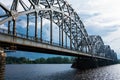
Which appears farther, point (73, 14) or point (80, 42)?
point (80, 42)

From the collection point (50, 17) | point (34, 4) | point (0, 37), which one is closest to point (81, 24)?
point (50, 17)

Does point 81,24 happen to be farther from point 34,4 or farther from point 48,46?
point 34,4

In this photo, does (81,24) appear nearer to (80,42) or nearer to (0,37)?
(80,42)

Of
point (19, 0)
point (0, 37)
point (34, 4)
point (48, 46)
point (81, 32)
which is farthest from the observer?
point (81, 32)

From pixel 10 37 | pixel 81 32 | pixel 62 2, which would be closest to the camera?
pixel 10 37

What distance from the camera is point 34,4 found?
57.4 m

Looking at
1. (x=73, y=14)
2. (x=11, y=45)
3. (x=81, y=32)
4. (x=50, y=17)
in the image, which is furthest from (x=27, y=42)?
(x=81, y=32)

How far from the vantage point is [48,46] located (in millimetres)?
65250

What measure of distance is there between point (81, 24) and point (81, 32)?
3.93 metres

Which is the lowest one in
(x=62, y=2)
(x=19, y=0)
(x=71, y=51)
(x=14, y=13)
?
(x=71, y=51)

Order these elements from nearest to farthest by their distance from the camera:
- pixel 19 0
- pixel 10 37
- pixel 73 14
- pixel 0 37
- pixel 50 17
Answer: pixel 0 37 < pixel 10 37 < pixel 19 0 < pixel 50 17 < pixel 73 14

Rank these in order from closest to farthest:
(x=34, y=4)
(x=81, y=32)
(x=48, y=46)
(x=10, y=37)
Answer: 1. (x=10, y=37)
2. (x=34, y=4)
3. (x=48, y=46)
4. (x=81, y=32)

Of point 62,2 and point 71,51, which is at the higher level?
point 62,2

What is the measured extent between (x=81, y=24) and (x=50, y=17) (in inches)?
1835
